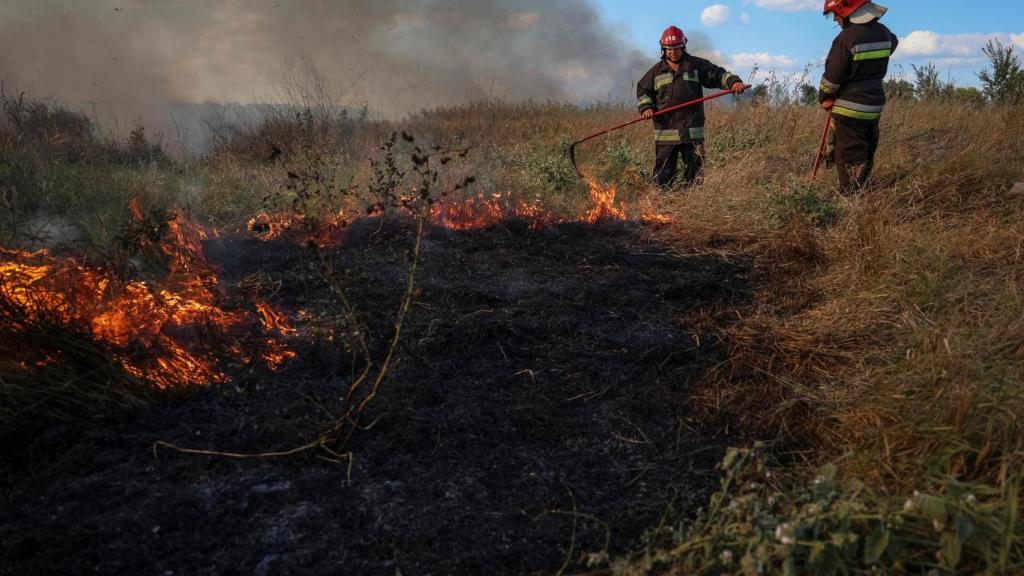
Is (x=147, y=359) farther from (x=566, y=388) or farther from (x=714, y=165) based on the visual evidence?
(x=714, y=165)

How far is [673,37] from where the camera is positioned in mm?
7477

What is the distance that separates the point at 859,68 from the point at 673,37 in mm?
2065

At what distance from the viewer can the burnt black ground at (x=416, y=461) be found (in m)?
2.20

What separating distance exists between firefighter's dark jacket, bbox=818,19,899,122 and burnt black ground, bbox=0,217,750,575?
3.22 m

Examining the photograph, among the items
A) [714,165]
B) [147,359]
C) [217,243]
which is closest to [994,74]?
[714,165]

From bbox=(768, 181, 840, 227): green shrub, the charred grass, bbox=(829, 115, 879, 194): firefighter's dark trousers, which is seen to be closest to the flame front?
the charred grass

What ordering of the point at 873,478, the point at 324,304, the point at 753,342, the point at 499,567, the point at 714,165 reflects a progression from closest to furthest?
the point at 499,567 < the point at 873,478 < the point at 753,342 < the point at 324,304 < the point at 714,165

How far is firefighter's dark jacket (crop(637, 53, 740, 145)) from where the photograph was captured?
753 centimetres

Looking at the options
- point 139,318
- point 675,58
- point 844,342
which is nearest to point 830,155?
point 675,58

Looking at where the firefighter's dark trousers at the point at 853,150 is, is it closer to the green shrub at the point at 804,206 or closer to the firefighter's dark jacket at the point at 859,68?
the firefighter's dark jacket at the point at 859,68

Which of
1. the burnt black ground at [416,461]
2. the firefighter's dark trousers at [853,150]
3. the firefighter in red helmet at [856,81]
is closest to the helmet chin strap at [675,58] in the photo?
the firefighter in red helmet at [856,81]

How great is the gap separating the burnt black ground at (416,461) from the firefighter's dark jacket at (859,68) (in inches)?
127

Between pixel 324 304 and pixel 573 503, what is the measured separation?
7.36 ft

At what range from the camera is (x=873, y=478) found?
2.31m
